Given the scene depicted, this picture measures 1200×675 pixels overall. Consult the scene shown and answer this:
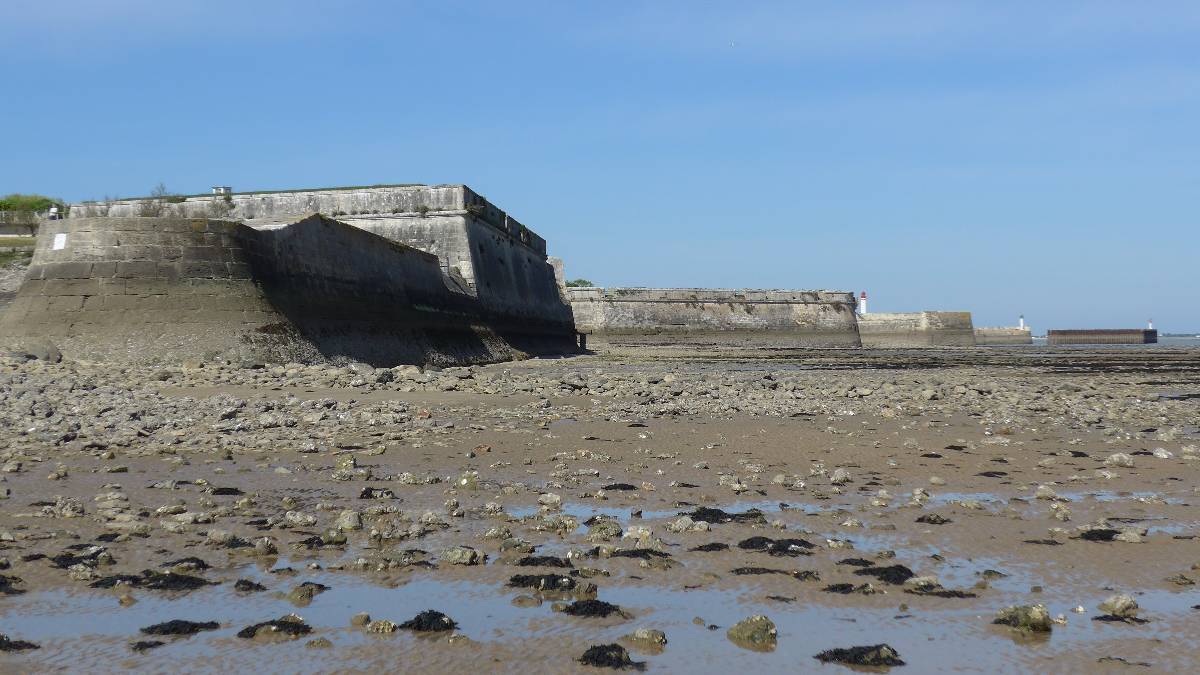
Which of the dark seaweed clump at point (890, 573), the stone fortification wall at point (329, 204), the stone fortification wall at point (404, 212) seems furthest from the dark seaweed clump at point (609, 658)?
the stone fortification wall at point (329, 204)

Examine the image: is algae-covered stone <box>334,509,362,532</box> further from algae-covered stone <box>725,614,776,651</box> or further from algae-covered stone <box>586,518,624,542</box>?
algae-covered stone <box>725,614,776,651</box>

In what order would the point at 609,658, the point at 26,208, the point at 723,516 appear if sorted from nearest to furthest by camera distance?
the point at 609,658 → the point at 723,516 → the point at 26,208

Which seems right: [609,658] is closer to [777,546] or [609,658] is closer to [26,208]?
[777,546]

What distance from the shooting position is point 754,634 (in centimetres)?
320

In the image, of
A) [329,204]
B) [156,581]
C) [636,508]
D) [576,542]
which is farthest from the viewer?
[329,204]

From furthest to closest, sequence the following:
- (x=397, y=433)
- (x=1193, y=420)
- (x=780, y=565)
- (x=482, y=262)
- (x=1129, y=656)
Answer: (x=482, y=262) → (x=1193, y=420) → (x=397, y=433) → (x=780, y=565) → (x=1129, y=656)

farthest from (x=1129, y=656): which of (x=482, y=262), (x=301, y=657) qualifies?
(x=482, y=262)

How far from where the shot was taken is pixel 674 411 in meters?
11.0

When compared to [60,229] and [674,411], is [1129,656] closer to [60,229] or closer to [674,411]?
[674,411]

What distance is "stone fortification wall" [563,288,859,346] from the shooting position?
187 ft

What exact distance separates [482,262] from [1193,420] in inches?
917

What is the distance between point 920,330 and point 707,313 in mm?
19868

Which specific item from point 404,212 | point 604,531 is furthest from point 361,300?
point 604,531

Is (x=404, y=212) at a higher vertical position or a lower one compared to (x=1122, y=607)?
higher
